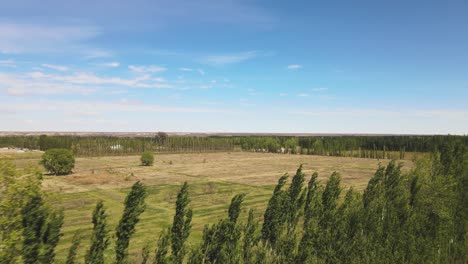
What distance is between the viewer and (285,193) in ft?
90.4

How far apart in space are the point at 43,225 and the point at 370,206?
24317 mm

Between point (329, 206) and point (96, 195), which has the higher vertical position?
point (329, 206)

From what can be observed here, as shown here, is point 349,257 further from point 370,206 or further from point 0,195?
point 0,195

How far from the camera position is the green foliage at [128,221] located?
60.4 ft

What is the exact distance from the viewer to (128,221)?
19.0m

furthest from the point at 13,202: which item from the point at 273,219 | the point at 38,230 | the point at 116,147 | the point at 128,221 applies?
the point at 116,147

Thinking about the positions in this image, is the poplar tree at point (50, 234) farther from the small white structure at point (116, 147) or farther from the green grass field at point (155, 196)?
the small white structure at point (116, 147)

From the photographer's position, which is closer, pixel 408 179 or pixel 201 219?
pixel 408 179

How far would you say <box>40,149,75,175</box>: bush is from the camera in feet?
278

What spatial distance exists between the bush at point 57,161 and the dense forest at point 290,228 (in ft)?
211

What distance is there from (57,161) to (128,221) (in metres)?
77.1

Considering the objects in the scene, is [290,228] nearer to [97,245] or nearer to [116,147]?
[97,245]

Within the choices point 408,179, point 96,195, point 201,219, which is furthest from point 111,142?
point 408,179

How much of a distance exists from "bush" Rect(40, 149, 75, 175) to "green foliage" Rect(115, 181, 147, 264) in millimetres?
76335
